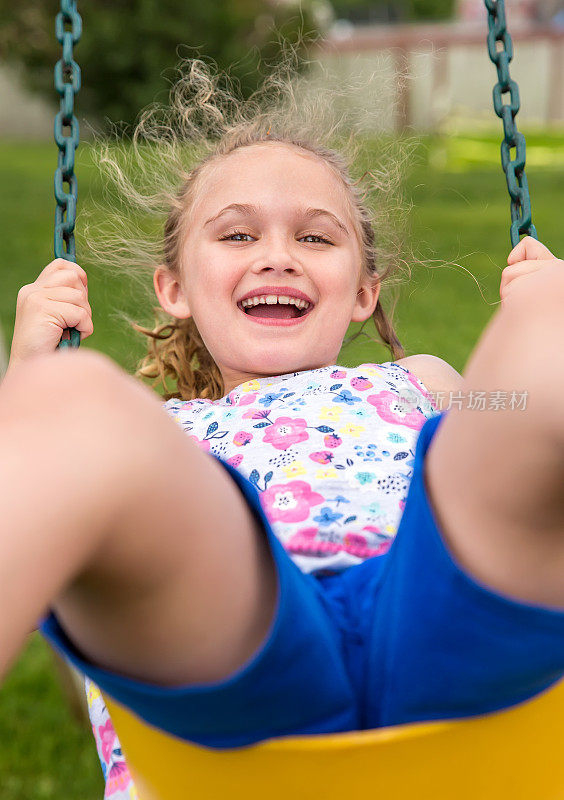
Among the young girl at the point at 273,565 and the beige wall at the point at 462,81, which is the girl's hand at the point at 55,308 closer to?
the young girl at the point at 273,565

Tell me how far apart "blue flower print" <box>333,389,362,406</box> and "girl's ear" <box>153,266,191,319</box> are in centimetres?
40

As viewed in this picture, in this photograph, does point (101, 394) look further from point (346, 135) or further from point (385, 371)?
point (346, 135)

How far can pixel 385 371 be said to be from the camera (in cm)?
147

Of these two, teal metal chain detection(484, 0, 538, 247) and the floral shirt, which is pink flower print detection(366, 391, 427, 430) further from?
teal metal chain detection(484, 0, 538, 247)

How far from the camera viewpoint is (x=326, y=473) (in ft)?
3.85

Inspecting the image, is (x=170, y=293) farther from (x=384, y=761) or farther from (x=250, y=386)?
(x=384, y=761)

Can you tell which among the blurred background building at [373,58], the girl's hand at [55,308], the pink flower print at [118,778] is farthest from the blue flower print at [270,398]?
the blurred background building at [373,58]

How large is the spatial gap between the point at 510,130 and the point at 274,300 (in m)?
0.39

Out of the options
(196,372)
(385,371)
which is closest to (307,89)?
(196,372)

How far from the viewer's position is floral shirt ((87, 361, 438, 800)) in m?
1.09

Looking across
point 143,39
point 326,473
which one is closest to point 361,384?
point 326,473

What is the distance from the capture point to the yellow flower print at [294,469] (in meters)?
1.18

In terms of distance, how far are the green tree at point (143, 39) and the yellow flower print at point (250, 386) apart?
34.5ft

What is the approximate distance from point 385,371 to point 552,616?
697 millimetres
